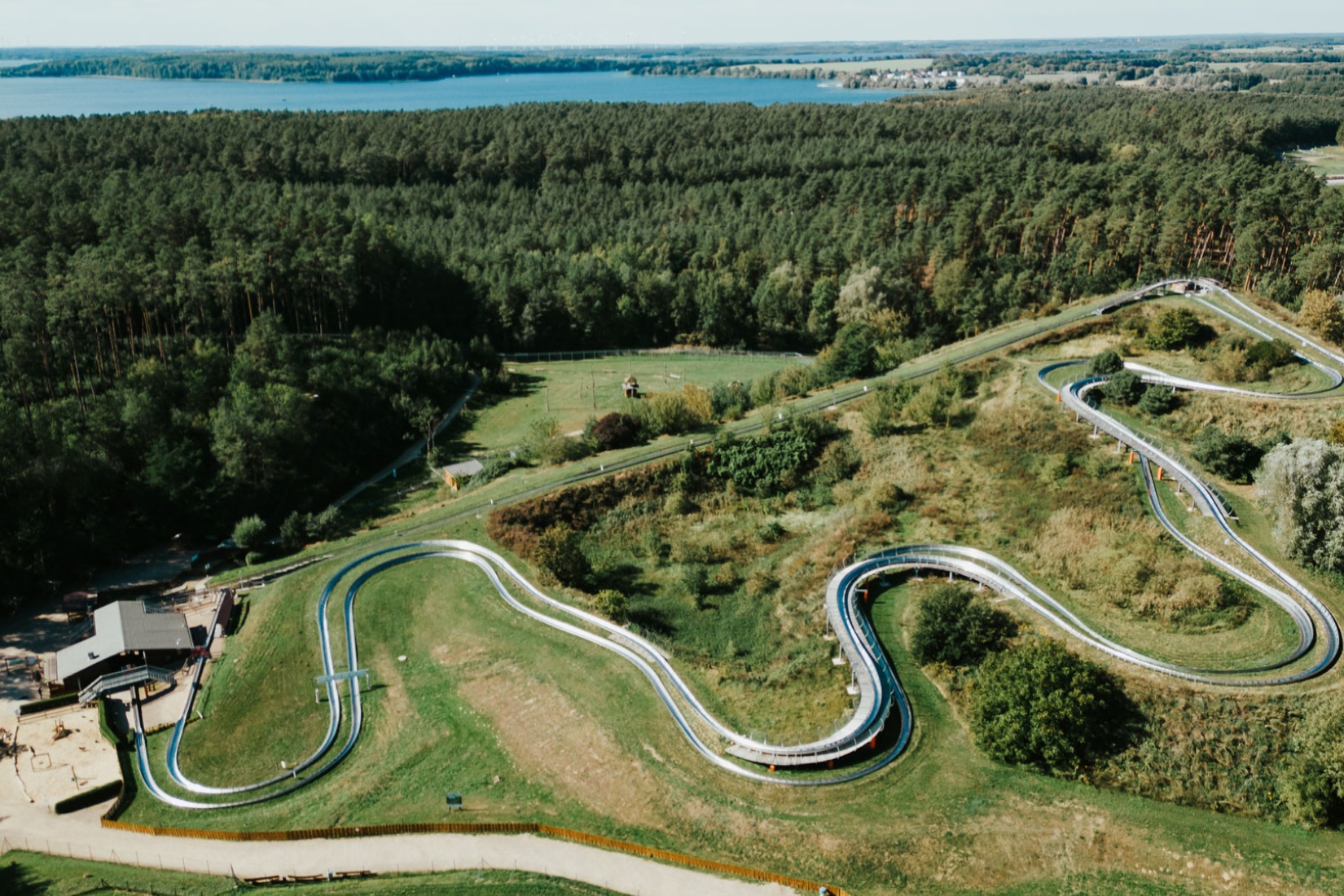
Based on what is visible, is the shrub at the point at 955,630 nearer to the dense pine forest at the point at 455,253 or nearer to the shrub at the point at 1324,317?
the dense pine forest at the point at 455,253

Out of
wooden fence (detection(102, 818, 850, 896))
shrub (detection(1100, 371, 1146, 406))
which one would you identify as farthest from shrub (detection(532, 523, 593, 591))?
shrub (detection(1100, 371, 1146, 406))

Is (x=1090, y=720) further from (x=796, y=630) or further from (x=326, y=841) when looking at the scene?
(x=326, y=841)

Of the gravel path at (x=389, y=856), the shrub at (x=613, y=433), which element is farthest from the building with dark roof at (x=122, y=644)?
the shrub at (x=613, y=433)

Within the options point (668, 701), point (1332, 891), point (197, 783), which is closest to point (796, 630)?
point (668, 701)

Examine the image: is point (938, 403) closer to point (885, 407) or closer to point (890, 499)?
point (885, 407)

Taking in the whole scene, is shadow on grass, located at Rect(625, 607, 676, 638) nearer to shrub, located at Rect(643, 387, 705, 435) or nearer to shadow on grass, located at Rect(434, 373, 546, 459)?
shrub, located at Rect(643, 387, 705, 435)
